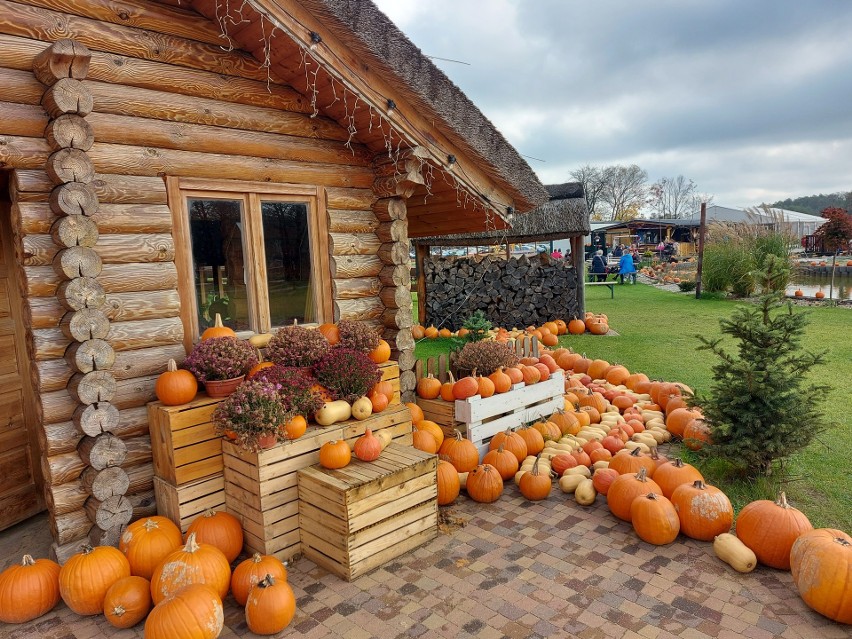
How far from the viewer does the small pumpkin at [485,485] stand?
14.4ft

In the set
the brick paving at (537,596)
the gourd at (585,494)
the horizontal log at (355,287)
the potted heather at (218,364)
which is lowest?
the brick paving at (537,596)

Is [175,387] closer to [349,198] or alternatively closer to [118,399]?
[118,399]

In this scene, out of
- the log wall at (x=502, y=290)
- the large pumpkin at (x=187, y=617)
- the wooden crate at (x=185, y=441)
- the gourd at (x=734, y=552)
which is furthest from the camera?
the log wall at (x=502, y=290)

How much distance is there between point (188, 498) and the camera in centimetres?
367

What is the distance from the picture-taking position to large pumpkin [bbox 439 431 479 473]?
15.6 feet

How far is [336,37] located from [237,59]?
0.99 meters

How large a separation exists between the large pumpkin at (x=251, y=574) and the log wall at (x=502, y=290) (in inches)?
393

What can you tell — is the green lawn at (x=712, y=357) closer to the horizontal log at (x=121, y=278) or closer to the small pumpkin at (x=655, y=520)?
the small pumpkin at (x=655, y=520)

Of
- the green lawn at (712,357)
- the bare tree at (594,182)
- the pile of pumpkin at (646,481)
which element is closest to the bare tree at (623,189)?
the bare tree at (594,182)

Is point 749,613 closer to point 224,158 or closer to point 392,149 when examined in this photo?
point 392,149

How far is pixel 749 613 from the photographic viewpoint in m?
2.91

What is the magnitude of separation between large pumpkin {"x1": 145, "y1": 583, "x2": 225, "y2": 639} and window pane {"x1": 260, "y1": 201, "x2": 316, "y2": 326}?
2.45 meters

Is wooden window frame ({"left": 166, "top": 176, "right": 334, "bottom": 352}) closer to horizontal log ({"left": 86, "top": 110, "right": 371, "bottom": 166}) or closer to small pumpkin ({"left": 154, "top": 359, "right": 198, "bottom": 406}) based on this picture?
horizontal log ({"left": 86, "top": 110, "right": 371, "bottom": 166})

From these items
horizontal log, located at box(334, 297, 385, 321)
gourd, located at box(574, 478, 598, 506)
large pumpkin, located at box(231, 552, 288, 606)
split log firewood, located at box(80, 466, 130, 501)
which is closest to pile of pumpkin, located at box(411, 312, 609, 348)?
horizontal log, located at box(334, 297, 385, 321)
